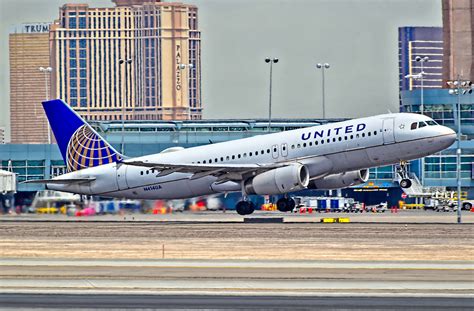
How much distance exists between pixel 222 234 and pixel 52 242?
9192 millimetres

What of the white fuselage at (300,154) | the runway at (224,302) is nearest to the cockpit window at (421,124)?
the white fuselage at (300,154)

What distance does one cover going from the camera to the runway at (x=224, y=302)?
3512cm

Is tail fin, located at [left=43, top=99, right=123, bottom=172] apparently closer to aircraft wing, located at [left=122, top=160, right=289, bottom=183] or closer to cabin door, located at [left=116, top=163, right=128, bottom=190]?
cabin door, located at [left=116, top=163, right=128, bottom=190]

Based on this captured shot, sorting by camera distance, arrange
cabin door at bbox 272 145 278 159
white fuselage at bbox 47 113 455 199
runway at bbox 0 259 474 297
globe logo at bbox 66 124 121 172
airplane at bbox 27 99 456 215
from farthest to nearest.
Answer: globe logo at bbox 66 124 121 172, cabin door at bbox 272 145 278 159, airplane at bbox 27 99 456 215, white fuselage at bbox 47 113 455 199, runway at bbox 0 259 474 297

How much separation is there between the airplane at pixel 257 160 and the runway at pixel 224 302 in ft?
123

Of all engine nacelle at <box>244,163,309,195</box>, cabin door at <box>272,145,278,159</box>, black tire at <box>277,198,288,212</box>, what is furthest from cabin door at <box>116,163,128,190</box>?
black tire at <box>277,198,288,212</box>

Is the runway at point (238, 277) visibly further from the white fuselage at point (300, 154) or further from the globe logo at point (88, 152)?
the globe logo at point (88, 152)

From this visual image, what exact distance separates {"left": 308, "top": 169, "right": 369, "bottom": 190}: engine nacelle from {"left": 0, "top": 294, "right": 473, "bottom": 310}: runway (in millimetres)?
41610

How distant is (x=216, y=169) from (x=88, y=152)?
11.1m

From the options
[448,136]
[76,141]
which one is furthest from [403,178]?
[76,141]

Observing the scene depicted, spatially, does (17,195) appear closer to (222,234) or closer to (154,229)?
(154,229)

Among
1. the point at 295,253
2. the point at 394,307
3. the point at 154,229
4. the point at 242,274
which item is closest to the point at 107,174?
the point at 154,229

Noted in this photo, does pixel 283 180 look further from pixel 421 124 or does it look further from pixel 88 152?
pixel 88 152

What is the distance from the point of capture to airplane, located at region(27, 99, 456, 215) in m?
74.6
